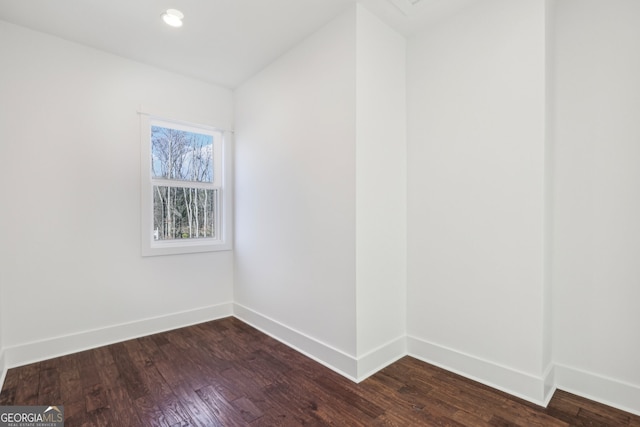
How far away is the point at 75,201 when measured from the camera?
9.06 ft

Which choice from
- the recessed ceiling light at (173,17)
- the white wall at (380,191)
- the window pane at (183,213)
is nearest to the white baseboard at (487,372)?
the white wall at (380,191)

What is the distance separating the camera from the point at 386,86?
2.54 m

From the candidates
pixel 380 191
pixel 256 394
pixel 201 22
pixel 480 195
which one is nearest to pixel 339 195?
pixel 380 191

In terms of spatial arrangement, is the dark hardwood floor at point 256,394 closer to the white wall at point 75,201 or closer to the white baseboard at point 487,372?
the white baseboard at point 487,372

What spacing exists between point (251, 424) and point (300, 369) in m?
0.67

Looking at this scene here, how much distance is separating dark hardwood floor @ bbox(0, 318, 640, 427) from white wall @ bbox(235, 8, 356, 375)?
321mm

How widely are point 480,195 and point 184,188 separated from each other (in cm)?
295

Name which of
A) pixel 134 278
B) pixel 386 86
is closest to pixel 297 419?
pixel 134 278

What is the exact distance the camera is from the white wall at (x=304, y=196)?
7.75 feet

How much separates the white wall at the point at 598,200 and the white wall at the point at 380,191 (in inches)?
42.3

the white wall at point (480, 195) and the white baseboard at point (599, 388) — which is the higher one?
the white wall at point (480, 195)

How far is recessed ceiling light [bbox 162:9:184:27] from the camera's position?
237cm

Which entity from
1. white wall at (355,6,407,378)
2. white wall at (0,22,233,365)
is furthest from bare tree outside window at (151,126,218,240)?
white wall at (355,6,407,378)

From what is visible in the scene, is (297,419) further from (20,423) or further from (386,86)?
(386,86)
